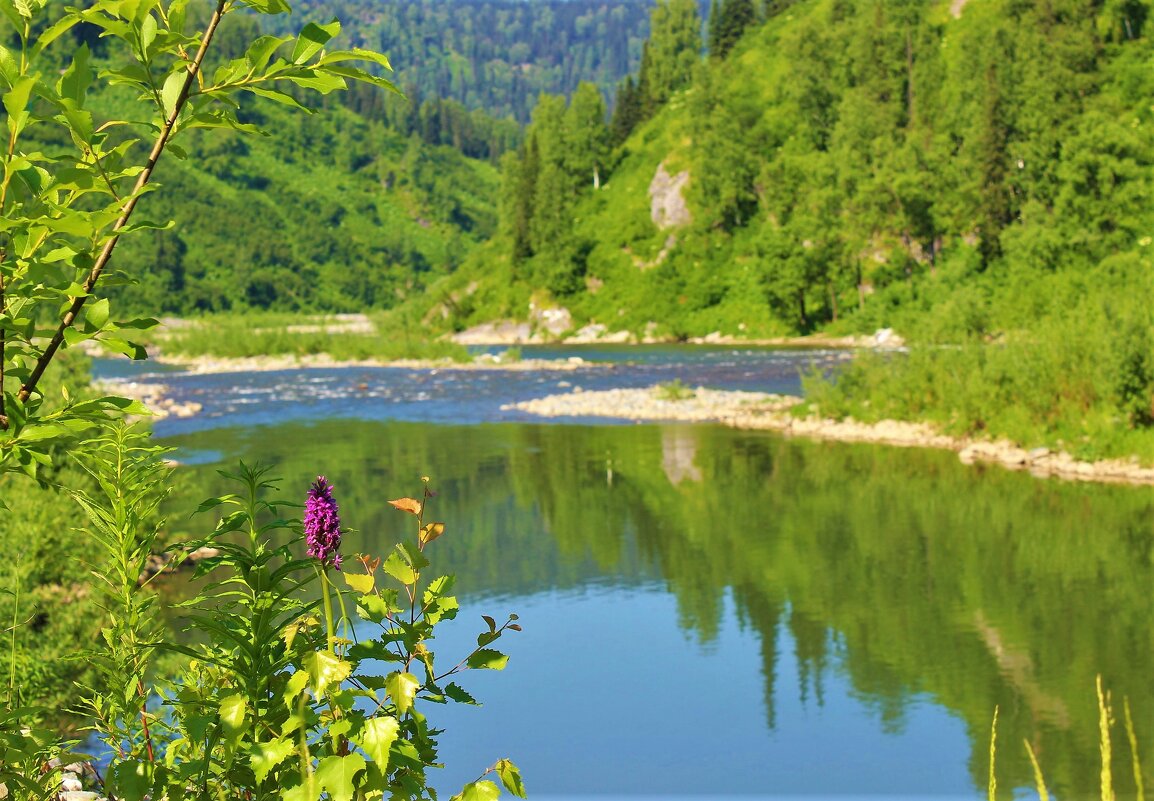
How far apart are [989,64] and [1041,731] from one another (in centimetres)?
6147

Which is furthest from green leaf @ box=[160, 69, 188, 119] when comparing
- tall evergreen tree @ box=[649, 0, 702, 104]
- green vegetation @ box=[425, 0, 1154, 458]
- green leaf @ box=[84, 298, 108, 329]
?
tall evergreen tree @ box=[649, 0, 702, 104]

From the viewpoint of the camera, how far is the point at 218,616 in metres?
2.70

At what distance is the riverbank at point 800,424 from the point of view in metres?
20.4

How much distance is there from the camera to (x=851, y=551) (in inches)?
635

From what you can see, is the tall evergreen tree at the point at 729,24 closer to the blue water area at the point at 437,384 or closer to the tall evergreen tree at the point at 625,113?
the tall evergreen tree at the point at 625,113

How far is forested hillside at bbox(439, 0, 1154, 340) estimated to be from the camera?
185ft

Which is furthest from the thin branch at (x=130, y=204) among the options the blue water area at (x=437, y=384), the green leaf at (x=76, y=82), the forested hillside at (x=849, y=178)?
the forested hillside at (x=849, y=178)

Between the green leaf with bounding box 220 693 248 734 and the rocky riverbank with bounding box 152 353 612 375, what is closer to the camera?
the green leaf with bounding box 220 693 248 734

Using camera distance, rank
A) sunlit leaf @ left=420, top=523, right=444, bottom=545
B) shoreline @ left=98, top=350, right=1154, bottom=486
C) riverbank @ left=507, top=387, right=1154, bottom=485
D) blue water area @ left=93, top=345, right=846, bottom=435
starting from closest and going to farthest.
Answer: sunlit leaf @ left=420, top=523, right=444, bottom=545, riverbank @ left=507, top=387, right=1154, bottom=485, shoreline @ left=98, top=350, right=1154, bottom=486, blue water area @ left=93, top=345, right=846, bottom=435

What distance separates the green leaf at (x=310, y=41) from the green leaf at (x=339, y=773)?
1.39m

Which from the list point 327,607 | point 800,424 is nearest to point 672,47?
point 800,424

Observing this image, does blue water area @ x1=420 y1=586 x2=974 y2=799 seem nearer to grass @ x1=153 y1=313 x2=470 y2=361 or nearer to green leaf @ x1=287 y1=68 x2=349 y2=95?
green leaf @ x1=287 y1=68 x2=349 y2=95

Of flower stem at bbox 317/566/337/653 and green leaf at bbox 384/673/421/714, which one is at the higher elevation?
flower stem at bbox 317/566/337/653

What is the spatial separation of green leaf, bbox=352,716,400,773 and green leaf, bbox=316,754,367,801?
0.03 m
